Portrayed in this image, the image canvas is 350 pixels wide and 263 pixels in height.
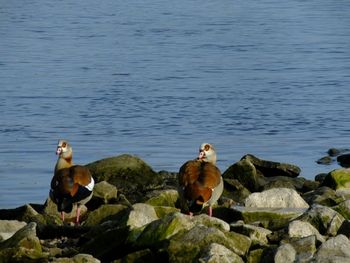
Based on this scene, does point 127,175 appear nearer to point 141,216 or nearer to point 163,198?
point 163,198

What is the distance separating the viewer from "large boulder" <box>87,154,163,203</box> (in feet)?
55.4

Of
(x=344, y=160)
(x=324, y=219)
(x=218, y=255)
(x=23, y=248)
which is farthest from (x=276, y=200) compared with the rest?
(x=344, y=160)

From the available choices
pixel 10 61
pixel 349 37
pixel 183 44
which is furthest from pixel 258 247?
pixel 349 37

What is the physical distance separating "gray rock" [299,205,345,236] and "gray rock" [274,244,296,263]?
1.42 meters

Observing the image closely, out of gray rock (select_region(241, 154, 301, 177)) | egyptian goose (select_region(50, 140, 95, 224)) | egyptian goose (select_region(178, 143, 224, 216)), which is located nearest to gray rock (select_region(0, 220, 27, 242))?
egyptian goose (select_region(50, 140, 95, 224))

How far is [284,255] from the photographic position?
35.2 feet

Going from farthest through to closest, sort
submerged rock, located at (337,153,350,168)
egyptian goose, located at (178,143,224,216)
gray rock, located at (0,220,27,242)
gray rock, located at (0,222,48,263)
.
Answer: submerged rock, located at (337,153,350,168) → egyptian goose, located at (178,143,224,216) → gray rock, located at (0,220,27,242) → gray rock, located at (0,222,48,263)

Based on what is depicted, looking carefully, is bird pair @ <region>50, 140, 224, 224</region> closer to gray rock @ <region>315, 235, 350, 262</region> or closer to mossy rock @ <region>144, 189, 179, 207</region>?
mossy rock @ <region>144, 189, 179, 207</region>

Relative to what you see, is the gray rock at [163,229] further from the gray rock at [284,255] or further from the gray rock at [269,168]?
the gray rock at [269,168]

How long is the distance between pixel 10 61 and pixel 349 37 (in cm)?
1146

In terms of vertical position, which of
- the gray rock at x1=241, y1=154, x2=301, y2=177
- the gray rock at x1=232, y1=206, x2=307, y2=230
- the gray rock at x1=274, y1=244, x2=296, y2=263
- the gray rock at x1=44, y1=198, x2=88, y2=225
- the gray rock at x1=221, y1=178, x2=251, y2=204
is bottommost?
the gray rock at x1=241, y1=154, x2=301, y2=177

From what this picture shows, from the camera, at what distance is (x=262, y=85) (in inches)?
1155

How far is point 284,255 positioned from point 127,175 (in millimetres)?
6503

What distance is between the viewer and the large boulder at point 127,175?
16875 mm
